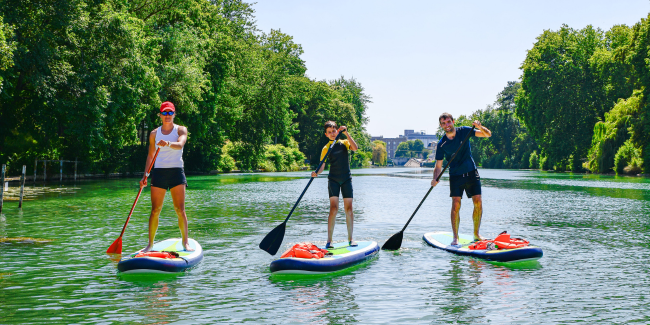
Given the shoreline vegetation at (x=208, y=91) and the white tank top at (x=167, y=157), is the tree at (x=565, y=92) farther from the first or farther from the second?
the white tank top at (x=167, y=157)

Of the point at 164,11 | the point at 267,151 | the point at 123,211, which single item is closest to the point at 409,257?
the point at 123,211

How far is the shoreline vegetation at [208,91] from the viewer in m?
28.0

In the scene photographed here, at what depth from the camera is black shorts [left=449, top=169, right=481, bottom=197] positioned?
408 inches

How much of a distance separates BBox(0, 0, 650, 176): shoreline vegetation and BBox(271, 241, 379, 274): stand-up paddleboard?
1753 centimetres

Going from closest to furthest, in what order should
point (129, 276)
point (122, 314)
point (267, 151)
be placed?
point (122, 314), point (129, 276), point (267, 151)

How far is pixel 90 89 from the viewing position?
28453mm

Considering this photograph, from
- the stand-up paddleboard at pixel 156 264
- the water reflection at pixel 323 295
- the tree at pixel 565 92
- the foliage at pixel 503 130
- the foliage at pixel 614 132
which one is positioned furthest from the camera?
the foliage at pixel 503 130

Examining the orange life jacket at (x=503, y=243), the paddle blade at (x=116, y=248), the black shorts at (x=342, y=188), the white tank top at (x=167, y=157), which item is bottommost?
the paddle blade at (x=116, y=248)

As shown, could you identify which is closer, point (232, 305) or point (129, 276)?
point (232, 305)

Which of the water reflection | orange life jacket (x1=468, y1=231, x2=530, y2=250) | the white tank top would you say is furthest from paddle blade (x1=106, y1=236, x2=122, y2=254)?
orange life jacket (x1=468, y1=231, x2=530, y2=250)

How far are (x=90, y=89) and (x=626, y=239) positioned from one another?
79.9 ft

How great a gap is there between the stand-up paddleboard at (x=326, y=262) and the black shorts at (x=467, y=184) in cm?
197

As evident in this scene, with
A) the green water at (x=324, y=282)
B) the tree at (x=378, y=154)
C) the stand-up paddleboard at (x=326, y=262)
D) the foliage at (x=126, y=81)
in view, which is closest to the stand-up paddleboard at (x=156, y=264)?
the green water at (x=324, y=282)

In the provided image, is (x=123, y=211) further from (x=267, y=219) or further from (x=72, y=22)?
(x=72, y=22)
